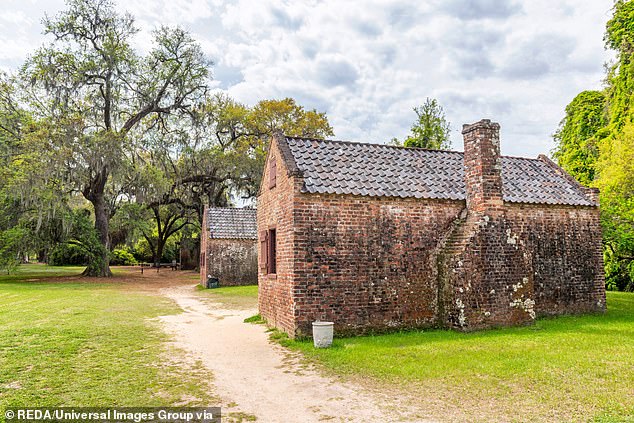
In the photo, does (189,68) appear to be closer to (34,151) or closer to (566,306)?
(34,151)

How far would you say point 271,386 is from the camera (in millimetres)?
6941

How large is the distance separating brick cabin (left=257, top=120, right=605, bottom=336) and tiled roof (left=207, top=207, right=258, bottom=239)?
13.7 meters

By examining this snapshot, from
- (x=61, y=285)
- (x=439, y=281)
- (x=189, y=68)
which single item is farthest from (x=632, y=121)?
(x=61, y=285)

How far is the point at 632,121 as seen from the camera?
2067 cm

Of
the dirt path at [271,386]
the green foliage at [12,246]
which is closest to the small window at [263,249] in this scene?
the dirt path at [271,386]

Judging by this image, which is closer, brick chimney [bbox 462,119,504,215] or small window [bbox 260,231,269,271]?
brick chimney [bbox 462,119,504,215]

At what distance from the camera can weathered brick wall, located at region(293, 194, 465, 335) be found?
1013 centimetres

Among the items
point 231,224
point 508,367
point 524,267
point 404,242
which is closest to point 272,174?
point 404,242

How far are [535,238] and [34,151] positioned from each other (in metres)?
26.7

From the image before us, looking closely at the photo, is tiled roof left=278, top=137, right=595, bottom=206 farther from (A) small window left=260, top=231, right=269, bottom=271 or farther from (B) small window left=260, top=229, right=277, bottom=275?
(A) small window left=260, top=231, right=269, bottom=271

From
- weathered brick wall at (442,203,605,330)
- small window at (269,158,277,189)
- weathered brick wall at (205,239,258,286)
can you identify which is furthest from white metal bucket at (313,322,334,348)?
weathered brick wall at (205,239,258,286)

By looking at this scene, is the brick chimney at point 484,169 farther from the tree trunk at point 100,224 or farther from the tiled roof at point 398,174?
the tree trunk at point 100,224

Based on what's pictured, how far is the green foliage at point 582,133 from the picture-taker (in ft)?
86.3

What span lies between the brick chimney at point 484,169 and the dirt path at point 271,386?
239 inches
